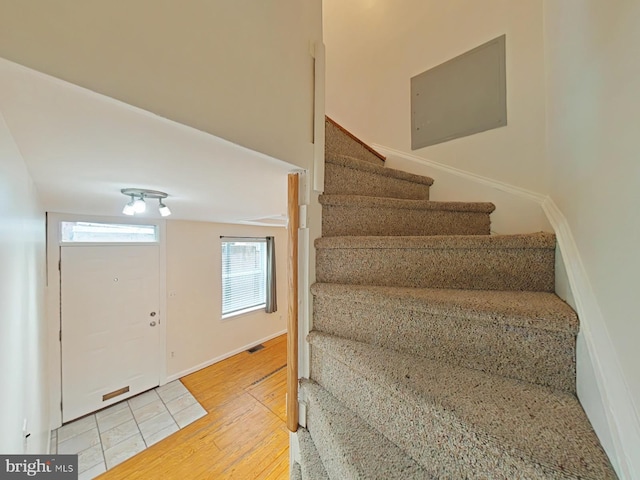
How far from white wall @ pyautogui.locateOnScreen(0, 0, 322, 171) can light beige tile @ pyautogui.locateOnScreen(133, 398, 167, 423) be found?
11.1ft

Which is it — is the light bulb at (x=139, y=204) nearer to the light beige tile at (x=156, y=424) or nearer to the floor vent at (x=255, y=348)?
the light beige tile at (x=156, y=424)

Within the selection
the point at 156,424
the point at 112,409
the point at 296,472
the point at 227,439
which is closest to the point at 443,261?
the point at 296,472

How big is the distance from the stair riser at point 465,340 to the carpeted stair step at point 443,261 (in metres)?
Answer: 0.17

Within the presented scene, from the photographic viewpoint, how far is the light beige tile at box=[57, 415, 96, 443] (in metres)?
2.39

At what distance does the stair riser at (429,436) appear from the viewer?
478 mm

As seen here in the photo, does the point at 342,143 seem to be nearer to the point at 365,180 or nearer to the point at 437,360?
the point at 365,180

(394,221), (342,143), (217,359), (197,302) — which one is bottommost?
(217,359)

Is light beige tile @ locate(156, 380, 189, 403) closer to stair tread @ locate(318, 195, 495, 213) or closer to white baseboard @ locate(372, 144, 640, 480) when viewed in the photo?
stair tread @ locate(318, 195, 495, 213)

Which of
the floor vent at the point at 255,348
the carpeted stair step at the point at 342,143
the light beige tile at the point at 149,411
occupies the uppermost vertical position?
the carpeted stair step at the point at 342,143

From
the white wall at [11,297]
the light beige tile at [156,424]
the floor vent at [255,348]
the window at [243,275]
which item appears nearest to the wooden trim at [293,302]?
the white wall at [11,297]

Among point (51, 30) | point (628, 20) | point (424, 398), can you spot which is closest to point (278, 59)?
point (51, 30)

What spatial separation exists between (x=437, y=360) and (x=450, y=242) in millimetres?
427

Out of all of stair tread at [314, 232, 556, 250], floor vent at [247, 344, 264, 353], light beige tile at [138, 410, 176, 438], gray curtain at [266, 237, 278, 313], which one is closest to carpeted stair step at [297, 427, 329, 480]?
stair tread at [314, 232, 556, 250]

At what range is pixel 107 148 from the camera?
72 centimetres
